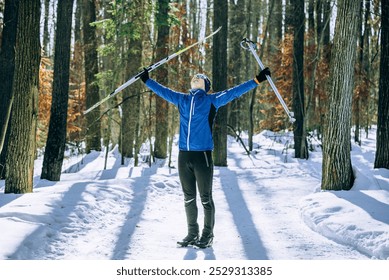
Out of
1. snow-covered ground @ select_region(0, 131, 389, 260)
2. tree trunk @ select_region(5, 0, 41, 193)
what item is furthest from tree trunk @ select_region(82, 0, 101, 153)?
tree trunk @ select_region(5, 0, 41, 193)

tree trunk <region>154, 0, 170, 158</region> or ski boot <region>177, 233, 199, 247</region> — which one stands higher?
tree trunk <region>154, 0, 170, 158</region>

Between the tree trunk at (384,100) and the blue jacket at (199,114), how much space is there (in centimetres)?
617

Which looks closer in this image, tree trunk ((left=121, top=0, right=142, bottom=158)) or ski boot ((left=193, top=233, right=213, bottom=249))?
ski boot ((left=193, top=233, right=213, bottom=249))

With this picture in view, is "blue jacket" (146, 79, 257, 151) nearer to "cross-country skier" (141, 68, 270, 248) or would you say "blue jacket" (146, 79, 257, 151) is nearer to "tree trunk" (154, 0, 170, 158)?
"cross-country skier" (141, 68, 270, 248)

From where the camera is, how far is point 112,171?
13.3 metres

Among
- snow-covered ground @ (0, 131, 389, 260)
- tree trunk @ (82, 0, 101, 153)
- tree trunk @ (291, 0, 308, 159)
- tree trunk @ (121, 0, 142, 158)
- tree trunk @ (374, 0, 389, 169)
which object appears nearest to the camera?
snow-covered ground @ (0, 131, 389, 260)

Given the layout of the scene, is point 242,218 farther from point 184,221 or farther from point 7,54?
point 7,54

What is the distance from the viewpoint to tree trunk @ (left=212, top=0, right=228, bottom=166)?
43.5ft

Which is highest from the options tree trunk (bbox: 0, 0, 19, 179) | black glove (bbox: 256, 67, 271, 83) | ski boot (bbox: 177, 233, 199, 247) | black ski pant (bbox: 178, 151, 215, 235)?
tree trunk (bbox: 0, 0, 19, 179)

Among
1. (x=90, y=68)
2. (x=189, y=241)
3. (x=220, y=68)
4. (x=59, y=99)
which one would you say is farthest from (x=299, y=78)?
(x=189, y=241)

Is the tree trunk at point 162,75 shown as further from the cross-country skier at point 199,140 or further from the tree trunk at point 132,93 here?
the cross-country skier at point 199,140

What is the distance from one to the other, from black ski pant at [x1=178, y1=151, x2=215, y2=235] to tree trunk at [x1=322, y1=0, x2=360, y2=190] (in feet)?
11.8

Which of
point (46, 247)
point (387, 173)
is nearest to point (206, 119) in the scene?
point (46, 247)

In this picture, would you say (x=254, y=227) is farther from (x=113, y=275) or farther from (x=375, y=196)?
(x=113, y=275)
